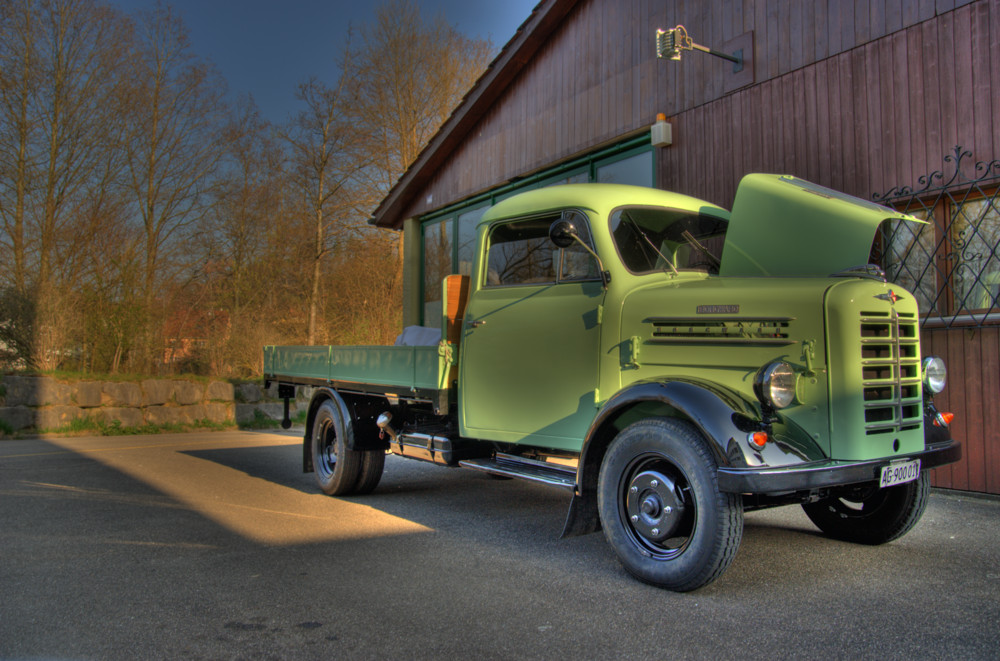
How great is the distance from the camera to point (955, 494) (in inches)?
227

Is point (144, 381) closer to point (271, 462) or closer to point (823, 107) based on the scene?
point (271, 462)

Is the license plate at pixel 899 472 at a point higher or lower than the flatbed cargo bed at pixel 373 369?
lower

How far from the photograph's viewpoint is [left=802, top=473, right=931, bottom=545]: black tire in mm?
4074

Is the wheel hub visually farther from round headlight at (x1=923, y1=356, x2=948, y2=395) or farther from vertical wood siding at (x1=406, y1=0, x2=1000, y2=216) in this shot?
vertical wood siding at (x1=406, y1=0, x2=1000, y2=216)

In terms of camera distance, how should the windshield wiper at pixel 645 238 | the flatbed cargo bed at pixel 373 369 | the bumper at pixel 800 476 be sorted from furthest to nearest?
1. the flatbed cargo bed at pixel 373 369
2. the windshield wiper at pixel 645 238
3. the bumper at pixel 800 476

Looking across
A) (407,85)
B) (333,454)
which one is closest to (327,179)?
(407,85)

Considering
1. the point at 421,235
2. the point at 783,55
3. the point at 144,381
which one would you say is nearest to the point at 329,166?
the point at 421,235

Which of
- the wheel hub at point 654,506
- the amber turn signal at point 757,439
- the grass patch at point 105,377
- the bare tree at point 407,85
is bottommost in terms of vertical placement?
the wheel hub at point 654,506

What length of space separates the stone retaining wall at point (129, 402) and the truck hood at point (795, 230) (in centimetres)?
748

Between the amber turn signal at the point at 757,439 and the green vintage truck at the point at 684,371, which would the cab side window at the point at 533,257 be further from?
the amber turn signal at the point at 757,439

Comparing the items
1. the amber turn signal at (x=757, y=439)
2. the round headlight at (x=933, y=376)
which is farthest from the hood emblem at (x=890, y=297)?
the amber turn signal at (x=757, y=439)

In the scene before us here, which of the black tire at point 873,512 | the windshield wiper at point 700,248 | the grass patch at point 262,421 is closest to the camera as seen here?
the black tire at point 873,512

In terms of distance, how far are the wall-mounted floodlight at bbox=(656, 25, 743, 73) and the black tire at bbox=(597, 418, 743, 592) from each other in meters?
5.41

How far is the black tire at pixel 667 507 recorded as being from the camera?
3.22 meters
